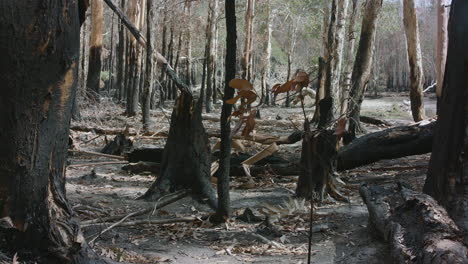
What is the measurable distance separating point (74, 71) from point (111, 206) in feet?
10.8

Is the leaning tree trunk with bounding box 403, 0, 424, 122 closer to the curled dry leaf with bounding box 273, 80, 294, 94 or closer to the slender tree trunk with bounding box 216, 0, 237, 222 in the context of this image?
the slender tree trunk with bounding box 216, 0, 237, 222

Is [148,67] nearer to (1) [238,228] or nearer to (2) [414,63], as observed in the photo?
(2) [414,63]

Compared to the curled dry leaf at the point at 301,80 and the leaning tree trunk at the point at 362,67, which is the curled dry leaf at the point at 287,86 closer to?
the curled dry leaf at the point at 301,80

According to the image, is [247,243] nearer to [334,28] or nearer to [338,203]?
[338,203]

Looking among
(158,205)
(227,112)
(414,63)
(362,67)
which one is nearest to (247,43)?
(414,63)

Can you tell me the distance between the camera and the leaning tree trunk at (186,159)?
6742 millimetres

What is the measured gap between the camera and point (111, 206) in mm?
6422

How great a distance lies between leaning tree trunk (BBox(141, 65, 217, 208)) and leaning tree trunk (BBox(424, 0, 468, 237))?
101 inches

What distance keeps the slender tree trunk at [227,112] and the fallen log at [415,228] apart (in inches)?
52.2

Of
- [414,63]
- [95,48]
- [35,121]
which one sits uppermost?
[95,48]

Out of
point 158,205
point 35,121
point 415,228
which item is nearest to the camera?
point 35,121

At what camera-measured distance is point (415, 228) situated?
400 centimetres

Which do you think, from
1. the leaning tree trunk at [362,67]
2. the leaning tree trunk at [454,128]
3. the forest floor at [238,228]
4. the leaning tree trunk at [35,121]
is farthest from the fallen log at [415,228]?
the leaning tree trunk at [362,67]

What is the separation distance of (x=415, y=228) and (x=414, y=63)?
12.4 meters
